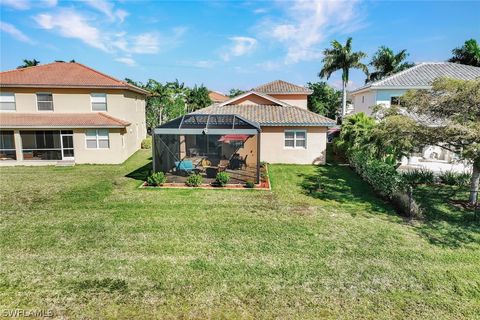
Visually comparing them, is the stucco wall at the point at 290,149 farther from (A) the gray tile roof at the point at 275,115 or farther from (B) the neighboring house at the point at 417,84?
(B) the neighboring house at the point at 417,84

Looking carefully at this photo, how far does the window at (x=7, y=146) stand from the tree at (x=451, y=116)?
25766 millimetres

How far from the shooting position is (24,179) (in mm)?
17312

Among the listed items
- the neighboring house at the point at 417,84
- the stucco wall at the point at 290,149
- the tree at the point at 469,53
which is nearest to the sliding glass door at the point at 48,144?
the stucco wall at the point at 290,149

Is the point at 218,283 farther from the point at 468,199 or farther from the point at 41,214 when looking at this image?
the point at 468,199

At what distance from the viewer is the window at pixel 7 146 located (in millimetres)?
22237

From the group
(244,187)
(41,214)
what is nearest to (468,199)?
(244,187)

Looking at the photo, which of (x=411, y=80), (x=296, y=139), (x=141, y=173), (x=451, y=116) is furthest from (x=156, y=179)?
(x=411, y=80)

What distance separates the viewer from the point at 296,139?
72.6 ft

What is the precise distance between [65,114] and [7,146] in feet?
17.6

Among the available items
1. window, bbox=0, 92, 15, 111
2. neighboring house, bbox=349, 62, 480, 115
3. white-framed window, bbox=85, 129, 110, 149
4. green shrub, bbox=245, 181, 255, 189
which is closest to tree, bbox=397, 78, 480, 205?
green shrub, bbox=245, 181, 255, 189

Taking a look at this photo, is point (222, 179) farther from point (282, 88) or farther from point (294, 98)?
point (282, 88)

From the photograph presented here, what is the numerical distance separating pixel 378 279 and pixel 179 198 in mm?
8798

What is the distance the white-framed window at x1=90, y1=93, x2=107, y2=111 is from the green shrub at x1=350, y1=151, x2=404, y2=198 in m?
18.4

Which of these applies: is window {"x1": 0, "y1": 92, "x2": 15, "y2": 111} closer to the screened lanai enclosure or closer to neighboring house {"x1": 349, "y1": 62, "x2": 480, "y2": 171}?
the screened lanai enclosure
